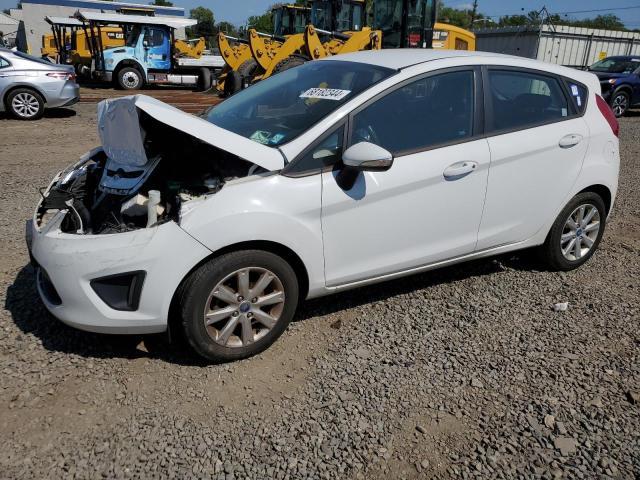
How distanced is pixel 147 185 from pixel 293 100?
3.57 ft

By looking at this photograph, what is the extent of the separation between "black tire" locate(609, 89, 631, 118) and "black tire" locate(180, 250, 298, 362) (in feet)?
49.1

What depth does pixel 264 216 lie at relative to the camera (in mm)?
2787

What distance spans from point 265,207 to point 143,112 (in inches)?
33.6

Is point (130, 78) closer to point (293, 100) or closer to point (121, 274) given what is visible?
point (293, 100)

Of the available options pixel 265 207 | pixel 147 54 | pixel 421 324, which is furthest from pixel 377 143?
pixel 147 54

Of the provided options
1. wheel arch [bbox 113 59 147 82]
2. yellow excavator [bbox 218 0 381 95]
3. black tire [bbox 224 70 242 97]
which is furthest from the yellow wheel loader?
wheel arch [bbox 113 59 147 82]

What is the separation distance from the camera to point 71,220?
3.01m

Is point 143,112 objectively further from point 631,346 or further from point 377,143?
point 631,346

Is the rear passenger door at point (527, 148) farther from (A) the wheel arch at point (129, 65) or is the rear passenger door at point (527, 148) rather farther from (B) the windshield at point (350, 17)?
(A) the wheel arch at point (129, 65)

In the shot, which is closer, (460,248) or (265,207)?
(265,207)

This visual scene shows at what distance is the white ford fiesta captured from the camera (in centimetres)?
271

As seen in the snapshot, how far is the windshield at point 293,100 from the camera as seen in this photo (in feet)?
10.3

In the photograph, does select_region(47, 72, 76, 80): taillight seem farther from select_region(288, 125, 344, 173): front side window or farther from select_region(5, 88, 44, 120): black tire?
select_region(288, 125, 344, 173): front side window

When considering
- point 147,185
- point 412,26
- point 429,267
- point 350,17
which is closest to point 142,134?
point 147,185
